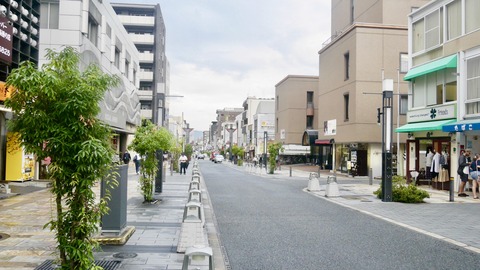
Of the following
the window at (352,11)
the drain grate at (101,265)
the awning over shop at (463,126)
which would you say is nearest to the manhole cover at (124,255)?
the drain grate at (101,265)

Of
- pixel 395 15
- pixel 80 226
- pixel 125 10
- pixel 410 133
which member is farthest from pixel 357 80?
pixel 125 10

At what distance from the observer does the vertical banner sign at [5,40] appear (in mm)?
14984

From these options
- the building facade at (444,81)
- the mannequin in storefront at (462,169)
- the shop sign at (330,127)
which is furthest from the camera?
the shop sign at (330,127)

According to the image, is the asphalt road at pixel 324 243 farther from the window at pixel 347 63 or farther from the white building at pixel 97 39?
the window at pixel 347 63

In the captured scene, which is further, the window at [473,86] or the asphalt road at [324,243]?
the window at [473,86]

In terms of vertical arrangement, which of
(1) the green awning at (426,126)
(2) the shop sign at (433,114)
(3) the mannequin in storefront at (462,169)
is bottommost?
(3) the mannequin in storefront at (462,169)

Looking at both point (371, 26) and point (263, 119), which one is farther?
point (263, 119)

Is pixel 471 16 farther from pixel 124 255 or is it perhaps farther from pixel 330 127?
pixel 330 127

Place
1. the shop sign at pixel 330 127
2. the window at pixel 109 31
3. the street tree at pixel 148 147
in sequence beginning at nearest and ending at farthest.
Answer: the street tree at pixel 148 147 → the window at pixel 109 31 → the shop sign at pixel 330 127

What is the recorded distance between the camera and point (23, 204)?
45.7ft

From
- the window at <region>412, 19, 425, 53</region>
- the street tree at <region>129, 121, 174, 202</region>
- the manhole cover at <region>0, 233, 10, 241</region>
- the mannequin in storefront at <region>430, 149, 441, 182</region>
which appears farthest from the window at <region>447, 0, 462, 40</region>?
the manhole cover at <region>0, 233, 10, 241</region>

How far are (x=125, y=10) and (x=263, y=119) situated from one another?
35970 millimetres

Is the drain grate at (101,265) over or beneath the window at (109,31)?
beneath

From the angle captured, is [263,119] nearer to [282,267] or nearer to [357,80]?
[357,80]
